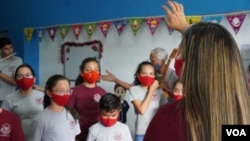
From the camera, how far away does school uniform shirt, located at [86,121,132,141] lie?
2.46m

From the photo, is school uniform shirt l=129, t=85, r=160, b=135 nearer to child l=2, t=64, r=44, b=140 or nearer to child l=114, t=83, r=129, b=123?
child l=2, t=64, r=44, b=140

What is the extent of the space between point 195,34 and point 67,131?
5.45ft

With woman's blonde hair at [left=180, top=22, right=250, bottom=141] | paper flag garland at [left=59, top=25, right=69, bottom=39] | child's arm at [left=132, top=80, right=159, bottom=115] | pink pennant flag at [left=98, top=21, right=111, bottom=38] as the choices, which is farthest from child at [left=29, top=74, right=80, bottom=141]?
paper flag garland at [left=59, top=25, right=69, bottom=39]

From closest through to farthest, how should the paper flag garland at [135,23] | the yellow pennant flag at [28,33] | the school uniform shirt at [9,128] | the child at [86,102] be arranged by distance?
1. the school uniform shirt at [9,128]
2. the child at [86,102]
3. the paper flag garland at [135,23]
4. the yellow pennant flag at [28,33]

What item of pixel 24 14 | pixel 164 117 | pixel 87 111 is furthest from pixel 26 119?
pixel 24 14

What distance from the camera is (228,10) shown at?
3742 millimetres

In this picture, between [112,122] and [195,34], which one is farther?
[112,122]

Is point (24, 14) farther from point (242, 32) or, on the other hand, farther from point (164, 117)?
point (164, 117)

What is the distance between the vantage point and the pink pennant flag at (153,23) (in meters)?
4.15

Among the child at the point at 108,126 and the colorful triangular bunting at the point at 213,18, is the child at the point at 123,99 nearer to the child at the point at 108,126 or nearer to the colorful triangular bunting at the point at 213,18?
the colorful triangular bunting at the point at 213,18

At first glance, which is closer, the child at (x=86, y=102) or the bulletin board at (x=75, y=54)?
the child at (x=86, y=102)

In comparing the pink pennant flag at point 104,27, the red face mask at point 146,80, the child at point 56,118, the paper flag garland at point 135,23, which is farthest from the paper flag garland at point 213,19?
the child at point 56,118

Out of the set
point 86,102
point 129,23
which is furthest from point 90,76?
point 129,23

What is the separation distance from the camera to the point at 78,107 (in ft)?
8.80
